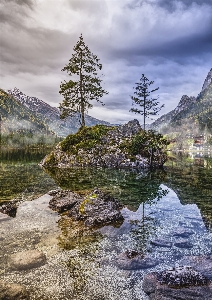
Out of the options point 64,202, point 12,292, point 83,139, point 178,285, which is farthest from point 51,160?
point 178,285

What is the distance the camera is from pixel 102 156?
3750 centimetres

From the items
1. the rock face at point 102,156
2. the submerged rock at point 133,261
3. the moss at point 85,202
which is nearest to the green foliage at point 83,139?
the rock face at point 102,156

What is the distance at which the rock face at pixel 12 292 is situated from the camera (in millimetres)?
5686

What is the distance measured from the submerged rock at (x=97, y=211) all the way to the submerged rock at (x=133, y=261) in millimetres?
3518

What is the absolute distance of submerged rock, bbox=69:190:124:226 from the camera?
1138cm


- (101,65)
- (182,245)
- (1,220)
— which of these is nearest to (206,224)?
(182,245)

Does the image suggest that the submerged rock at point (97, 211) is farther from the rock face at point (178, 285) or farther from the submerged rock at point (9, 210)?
the rock face at point (178, 285)

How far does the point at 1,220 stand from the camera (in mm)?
11547

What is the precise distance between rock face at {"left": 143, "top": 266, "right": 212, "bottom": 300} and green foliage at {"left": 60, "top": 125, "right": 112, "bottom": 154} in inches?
1247

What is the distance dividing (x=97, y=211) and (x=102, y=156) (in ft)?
83.9

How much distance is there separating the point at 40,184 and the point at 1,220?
32.0 feet

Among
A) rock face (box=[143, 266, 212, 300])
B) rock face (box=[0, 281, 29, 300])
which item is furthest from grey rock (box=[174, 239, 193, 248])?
rock face (box=[0, 281, 29, 300])

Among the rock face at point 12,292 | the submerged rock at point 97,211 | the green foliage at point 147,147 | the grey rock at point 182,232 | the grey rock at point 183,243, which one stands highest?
the green foliage at point 147,147

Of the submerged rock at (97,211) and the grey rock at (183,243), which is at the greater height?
the submerged rock at (97,211)
